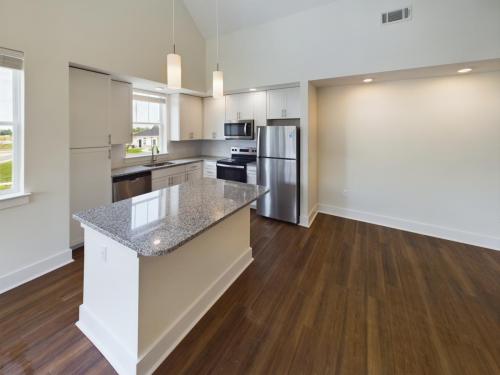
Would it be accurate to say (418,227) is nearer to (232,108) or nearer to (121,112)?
(232,108)

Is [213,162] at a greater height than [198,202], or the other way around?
[213,162]

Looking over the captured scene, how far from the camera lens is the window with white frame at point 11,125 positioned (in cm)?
232

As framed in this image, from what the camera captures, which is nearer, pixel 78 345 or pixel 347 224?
pixel 78 345

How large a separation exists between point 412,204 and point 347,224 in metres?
1.03

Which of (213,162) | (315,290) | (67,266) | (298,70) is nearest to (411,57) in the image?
(298,70)

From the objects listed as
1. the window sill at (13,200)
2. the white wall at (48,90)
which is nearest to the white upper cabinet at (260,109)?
the white wall at (48,90)

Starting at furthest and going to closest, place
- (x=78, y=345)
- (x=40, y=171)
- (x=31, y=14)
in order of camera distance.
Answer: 1. (x=40, y=171)
2. (x=31, y=14)
3. (x=78, y=345)

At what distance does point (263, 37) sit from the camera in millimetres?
4227

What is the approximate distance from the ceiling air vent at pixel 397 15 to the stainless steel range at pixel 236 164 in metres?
2.99

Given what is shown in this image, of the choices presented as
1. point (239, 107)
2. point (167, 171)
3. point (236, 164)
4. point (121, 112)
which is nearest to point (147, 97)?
point (121, 112)

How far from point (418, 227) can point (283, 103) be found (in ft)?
9.94

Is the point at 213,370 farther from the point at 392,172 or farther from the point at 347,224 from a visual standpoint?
the point at 392,172

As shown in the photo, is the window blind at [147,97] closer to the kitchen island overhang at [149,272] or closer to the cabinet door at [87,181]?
the cabinet door at [87,181]

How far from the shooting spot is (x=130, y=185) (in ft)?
12.5
